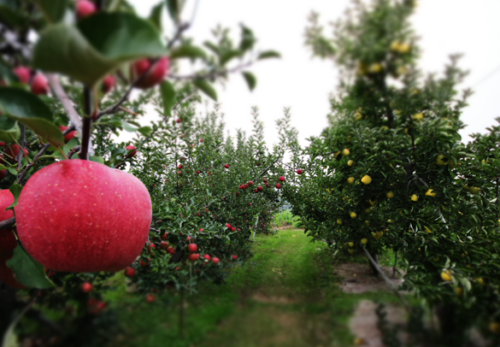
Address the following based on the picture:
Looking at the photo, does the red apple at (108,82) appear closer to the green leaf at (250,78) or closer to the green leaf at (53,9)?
the green leaf at (53,9)

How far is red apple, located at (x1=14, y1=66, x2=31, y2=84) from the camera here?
1.31 ft

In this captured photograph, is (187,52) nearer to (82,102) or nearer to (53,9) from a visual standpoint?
(53,9)

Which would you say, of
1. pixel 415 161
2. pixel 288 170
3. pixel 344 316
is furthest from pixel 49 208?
pixel 288 170

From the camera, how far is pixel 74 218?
74 centimetres

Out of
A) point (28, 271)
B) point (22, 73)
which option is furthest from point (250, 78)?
point (28, 271)

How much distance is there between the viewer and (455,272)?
3.03ft

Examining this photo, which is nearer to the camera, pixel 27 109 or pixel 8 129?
pixel 27 109

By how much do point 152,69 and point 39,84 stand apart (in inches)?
8.8

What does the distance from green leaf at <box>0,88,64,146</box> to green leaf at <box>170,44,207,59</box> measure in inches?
11.2

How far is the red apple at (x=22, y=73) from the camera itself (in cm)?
40

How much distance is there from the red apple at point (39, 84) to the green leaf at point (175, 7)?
254 mm

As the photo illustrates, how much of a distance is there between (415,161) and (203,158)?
2080mm

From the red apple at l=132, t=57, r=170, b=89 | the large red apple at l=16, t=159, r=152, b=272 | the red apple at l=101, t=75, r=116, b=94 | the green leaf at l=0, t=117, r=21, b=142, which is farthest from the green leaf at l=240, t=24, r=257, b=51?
the green leaf at l=0, t=117, r=21, b=142

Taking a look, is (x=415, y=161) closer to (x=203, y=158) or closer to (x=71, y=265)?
(x=71, y=265)
